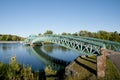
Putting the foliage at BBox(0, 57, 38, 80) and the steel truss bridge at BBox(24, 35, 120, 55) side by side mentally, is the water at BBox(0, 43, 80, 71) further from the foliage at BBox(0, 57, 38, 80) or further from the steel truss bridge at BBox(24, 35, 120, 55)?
the foliage at BBox(0, 57, 38, 80)

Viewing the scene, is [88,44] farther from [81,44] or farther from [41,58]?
[41,58]

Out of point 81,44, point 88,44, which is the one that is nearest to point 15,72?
point 88,44

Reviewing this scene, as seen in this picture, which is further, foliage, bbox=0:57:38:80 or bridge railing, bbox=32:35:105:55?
bridge railing, bbox=32:35:105:55

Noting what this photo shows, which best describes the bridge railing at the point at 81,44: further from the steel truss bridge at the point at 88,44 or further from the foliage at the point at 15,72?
the foliage at the point at 15,72

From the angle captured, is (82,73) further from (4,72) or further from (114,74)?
(4,72)

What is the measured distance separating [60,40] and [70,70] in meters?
29.0

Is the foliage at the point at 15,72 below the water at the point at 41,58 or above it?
above

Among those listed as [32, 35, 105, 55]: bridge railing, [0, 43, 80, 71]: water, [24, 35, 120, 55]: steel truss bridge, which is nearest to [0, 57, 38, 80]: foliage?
[0, 43, 80, 71]: water

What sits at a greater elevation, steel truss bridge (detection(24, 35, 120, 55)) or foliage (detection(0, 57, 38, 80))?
steel truss bridge (detection(24, 35, 120, 55))

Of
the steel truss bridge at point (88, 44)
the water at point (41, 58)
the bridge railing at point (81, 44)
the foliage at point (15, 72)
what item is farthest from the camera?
the water at point (41, 58)

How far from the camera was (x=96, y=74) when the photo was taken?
49.7 feet

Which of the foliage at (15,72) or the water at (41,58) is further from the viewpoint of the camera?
the water at (41,58)

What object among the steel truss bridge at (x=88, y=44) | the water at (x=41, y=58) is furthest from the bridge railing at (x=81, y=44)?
the water at (x=41, y=58)

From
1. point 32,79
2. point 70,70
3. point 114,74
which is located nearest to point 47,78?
point 32,79
